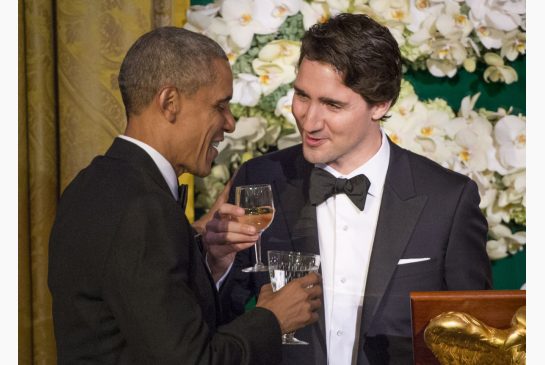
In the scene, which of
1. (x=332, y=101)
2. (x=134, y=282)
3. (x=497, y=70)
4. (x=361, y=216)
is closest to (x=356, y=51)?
(x=332, y=101)

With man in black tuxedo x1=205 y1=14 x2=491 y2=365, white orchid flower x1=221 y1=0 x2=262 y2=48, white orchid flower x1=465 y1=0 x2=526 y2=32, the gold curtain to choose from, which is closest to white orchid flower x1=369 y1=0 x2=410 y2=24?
white orchid flower x1=465 y1=0 x2=526 y2=32

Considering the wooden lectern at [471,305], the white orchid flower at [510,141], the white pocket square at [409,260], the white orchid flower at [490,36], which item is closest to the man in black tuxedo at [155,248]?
the wooden lectern at [471,305]

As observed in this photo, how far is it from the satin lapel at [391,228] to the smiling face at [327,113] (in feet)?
0.59

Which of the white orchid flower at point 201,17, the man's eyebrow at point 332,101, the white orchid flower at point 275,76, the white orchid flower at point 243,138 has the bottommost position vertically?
the white orchid flower at point 243,138

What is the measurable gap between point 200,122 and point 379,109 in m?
0.88

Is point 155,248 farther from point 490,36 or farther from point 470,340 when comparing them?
point 490,36

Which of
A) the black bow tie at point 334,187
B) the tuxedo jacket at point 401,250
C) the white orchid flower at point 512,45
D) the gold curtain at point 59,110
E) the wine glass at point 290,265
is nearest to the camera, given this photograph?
the wine glass at point 290,265

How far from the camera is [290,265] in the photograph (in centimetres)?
218

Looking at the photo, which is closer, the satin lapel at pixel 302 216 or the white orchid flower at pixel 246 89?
the satin lapel at pixel 302 216

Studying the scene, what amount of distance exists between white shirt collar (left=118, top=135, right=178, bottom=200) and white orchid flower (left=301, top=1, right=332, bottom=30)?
141 cm

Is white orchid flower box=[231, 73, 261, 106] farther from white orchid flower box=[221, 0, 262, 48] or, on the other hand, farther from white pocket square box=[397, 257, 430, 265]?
white pocket square box=[397, 257, 430, 265]

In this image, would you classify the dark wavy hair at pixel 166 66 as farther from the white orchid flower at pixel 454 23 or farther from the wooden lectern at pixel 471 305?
the white orchid flower at pixel 454 23

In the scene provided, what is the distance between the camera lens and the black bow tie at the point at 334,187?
2531mm

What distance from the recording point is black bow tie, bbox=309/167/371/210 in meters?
2.53
